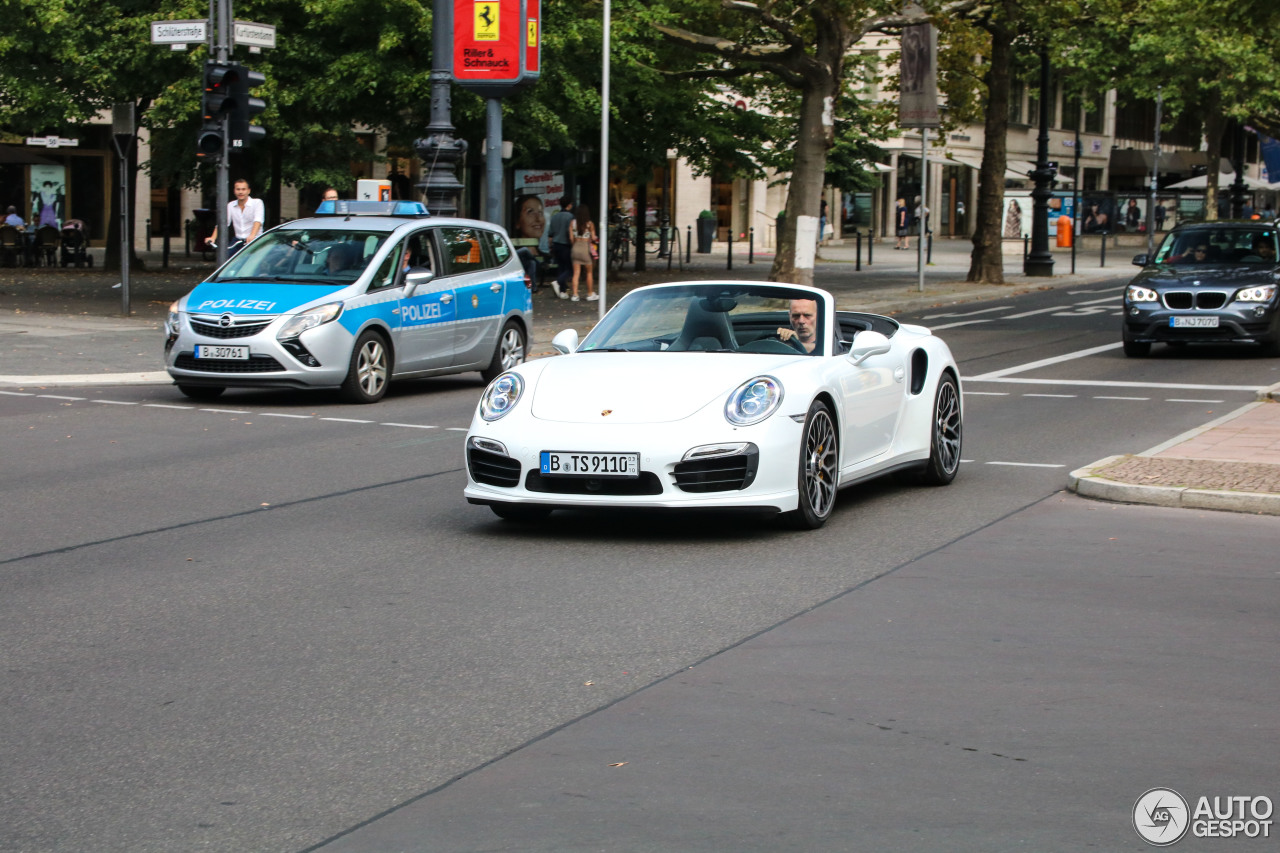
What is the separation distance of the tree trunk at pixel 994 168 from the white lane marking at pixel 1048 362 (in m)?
15.3

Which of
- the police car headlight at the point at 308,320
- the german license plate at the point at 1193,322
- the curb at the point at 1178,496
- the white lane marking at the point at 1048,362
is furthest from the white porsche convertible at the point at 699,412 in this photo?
the german license plate at the point at 1193,322

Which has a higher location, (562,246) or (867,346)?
(562,246)

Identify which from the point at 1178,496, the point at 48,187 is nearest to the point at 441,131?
the point at 1178,496

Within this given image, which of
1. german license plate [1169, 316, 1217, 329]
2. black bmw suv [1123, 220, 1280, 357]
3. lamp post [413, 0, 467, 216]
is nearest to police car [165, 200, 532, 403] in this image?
lamp post [413, 0, 467, 216]

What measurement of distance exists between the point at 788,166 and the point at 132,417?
2754 centimetres

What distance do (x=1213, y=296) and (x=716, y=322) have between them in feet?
40.6

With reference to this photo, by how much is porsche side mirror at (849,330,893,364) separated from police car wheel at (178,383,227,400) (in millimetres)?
7829

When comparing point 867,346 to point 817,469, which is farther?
point 867,346

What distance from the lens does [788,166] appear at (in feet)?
130

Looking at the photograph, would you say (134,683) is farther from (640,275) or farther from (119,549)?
(640,275)

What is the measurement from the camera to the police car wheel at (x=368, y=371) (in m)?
15.1

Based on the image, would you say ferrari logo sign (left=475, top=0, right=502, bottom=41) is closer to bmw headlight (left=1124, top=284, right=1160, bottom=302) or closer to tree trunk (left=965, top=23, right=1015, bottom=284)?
bmw headlight (left=1124, top=284, right=1160, bottom=302)

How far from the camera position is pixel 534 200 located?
3641cm

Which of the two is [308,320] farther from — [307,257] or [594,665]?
[594,665]
